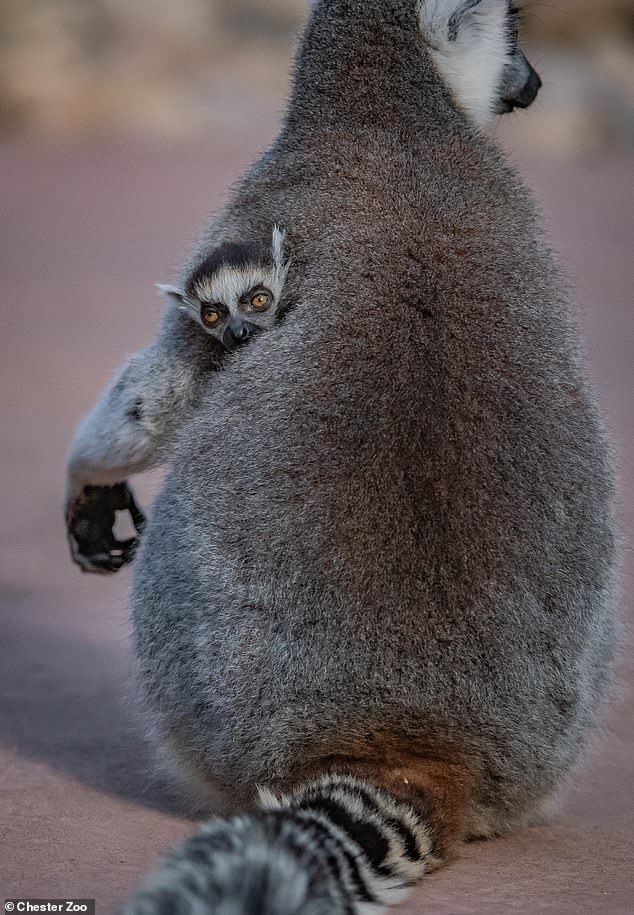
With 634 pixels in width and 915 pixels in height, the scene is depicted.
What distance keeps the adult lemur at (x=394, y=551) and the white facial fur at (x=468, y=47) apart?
0.70 metres

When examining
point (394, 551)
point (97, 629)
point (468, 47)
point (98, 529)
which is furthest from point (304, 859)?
point (97, 629)

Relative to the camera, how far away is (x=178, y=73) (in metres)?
23.4

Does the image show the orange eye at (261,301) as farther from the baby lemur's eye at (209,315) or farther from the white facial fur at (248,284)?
the baby lemur's eye at (209,315)

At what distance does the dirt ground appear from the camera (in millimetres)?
3963

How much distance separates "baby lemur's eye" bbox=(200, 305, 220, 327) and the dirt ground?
851 mm

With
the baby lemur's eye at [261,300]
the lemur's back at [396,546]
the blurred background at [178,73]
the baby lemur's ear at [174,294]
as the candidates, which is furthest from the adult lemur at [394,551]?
the blurred background at [178,73]

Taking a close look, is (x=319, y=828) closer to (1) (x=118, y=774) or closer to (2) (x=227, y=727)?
(2) (x=227, y=727)

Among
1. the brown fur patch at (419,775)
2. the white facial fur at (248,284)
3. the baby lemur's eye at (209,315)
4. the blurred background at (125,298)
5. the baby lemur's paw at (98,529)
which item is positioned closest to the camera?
the brown fur patch at (419,775)

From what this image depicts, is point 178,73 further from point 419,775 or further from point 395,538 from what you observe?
point 419,775

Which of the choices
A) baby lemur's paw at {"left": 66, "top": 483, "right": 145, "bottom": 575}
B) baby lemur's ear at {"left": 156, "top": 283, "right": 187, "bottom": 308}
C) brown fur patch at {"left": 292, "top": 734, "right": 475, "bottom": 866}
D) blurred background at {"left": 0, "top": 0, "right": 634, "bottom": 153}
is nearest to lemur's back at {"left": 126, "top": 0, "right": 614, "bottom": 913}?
brown fur patch at {"left": 292, "top": 734, "right": 475, "bottom": 866}

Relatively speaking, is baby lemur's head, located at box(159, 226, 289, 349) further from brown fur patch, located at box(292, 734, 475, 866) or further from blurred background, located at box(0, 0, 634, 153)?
blurred background, located at box(0, 0, 634, 153)

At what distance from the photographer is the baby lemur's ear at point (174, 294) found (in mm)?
4922

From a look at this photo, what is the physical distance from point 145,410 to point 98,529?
813mm

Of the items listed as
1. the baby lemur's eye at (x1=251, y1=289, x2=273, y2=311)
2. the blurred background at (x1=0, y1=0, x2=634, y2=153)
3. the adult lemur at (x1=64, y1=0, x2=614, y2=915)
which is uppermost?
the blurred background at (x1=0, y1=0, x2=634, y2=153)
